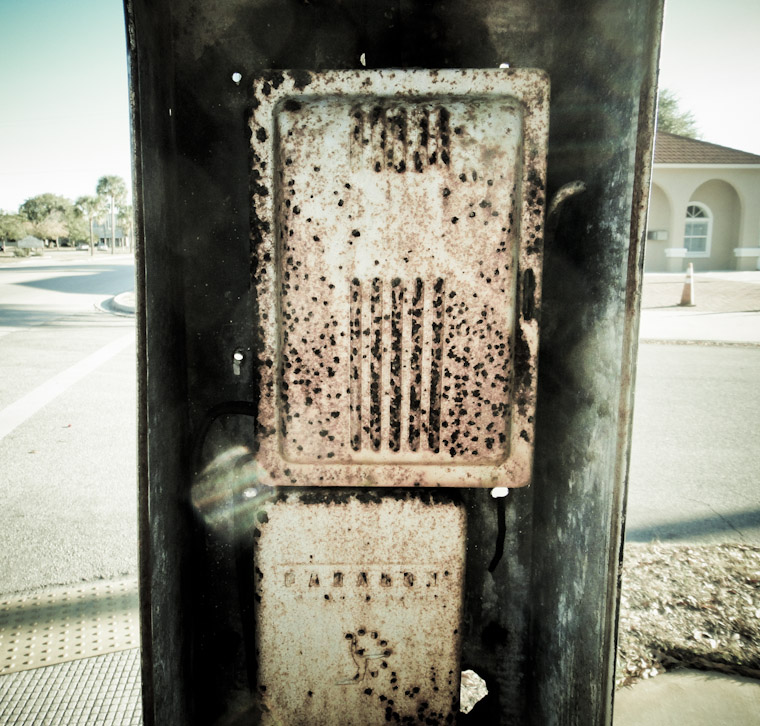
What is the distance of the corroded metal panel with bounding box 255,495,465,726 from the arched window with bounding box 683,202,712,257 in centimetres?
2108

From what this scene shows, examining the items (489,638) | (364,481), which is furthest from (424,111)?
(489,638)

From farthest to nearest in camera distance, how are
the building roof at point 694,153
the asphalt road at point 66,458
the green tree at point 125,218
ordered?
1. the green tree at point 125,218
2. the building roof at point 694,153
3. the asphalt road at point 66,458

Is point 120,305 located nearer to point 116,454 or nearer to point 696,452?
point 116,454

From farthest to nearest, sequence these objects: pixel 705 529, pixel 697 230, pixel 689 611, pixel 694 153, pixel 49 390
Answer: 1. pixel 697 230
2. pixel 694 153
3. pixel 49 390
4. pixel 705 529
5. pixel 689 611

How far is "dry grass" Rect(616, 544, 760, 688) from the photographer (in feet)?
5.96

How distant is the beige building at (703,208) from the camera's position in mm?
18000

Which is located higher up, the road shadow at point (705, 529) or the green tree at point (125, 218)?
the green tree at point (125, 218)

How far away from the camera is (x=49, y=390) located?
4.90 metres

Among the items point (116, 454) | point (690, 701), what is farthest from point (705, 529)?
point (116, 454)

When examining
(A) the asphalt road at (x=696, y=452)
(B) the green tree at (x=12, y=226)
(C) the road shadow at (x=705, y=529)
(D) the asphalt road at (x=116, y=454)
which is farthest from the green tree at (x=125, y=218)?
(C) the road shadow at (x=705, y=529)

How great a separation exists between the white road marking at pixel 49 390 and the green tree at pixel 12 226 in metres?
56.2

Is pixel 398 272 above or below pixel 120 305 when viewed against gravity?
above

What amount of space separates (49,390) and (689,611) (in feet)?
16.4

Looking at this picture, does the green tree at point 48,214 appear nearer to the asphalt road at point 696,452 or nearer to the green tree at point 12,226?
the green tree at point 12,226
